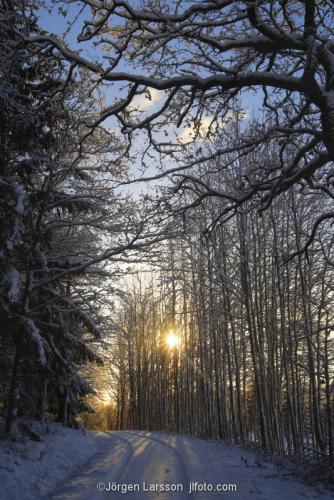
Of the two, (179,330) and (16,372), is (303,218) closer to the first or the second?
(16,372)

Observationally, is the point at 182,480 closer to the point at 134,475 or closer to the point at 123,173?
the point at 134,475

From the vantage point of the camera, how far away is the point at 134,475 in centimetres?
709

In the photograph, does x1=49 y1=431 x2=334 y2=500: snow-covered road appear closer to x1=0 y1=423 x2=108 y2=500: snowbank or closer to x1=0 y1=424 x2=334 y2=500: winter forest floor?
x1=0 y1=424 x2=334 y2=500: winter forest floor

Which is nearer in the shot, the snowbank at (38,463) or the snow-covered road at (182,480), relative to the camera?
the snow-covered road at (182,480)

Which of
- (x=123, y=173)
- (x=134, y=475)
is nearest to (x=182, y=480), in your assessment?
(x=134, y=475)

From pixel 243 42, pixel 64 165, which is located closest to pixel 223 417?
pixel 64 165

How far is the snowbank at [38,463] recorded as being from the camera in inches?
224

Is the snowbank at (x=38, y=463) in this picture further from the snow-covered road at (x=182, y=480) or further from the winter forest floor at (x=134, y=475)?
the snow-covered road at (x=182, y=480)

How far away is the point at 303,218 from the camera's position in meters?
12.7

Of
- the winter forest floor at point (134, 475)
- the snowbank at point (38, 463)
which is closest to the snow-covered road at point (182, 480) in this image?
the winter forest floor at point (134, 475)

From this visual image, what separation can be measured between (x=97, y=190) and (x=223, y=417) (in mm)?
12627

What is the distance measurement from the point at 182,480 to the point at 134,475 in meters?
1.15

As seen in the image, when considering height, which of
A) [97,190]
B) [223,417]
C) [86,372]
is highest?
[97,190]

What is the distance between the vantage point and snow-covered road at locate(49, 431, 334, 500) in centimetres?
549
